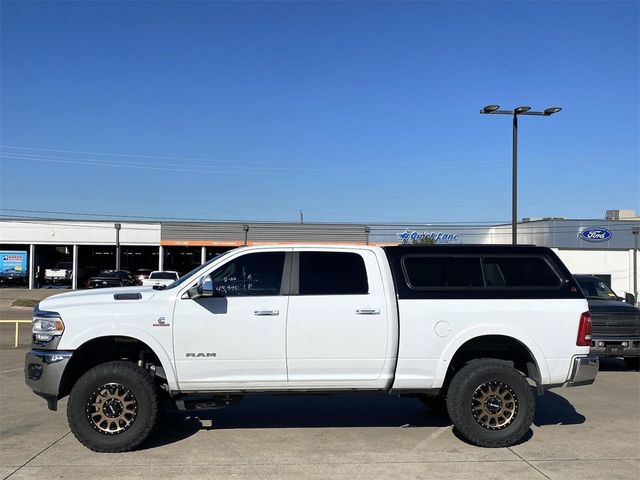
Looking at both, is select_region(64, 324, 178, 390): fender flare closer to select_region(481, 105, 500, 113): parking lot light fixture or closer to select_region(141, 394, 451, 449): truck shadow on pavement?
select_region(141, 394, 451, 449): truck shadow on pavement

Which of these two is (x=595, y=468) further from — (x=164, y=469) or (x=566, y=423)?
(x=164, y=469)

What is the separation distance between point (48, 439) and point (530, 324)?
5209 millimetres

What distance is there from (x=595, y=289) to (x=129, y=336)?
10.2 meters

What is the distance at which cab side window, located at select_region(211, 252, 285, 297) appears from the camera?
5812 mm

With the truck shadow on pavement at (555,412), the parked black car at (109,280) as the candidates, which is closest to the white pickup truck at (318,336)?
the truck shadow on pavement at (555,412)

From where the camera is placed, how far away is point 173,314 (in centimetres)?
563

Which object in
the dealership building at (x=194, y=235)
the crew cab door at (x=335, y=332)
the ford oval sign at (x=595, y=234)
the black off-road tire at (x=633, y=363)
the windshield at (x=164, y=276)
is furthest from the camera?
the dealership building at (x=194, y=235)

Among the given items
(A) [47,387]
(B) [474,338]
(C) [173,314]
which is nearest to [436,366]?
(B) [474,338]

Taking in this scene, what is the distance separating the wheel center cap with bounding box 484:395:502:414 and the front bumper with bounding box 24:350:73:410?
13.9 ft

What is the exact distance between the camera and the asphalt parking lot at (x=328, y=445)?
5.10m

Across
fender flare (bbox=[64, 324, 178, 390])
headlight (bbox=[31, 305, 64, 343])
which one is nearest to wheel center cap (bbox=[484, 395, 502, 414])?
fender flare (bbox=[64, 324, 178, 390])

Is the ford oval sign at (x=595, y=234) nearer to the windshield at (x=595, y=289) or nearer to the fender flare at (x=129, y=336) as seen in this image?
the windshield at (x=595, y=289)

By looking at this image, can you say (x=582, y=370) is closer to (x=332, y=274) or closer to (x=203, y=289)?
(x=332, y=274)

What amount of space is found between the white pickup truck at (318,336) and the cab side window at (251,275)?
0.4 inches
